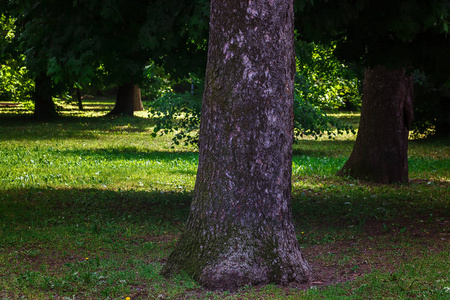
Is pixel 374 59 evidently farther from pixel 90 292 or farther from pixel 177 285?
pixel 90 292

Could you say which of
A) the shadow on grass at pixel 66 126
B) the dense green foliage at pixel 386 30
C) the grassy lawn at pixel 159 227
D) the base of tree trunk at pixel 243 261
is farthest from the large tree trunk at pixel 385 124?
the shadow on grass at pixel 66 126

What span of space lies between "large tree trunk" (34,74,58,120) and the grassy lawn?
9.97 m

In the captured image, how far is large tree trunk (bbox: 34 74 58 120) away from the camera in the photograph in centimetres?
2477

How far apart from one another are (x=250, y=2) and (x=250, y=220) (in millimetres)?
1929

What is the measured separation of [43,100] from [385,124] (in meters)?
19.6

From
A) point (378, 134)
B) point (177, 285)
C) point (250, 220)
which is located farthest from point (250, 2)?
point (378, 134)

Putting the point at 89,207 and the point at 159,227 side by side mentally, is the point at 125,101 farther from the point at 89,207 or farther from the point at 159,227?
the point at 159,227

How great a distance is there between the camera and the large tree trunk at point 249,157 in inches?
195

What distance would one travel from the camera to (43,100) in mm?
26641

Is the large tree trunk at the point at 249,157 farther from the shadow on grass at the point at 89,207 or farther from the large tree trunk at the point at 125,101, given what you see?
the large tree trunk at the point at 125,101

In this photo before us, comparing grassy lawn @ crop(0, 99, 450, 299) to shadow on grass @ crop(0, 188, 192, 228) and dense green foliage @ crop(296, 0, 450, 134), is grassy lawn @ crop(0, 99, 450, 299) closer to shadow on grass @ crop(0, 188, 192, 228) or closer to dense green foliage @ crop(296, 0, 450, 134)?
shadow on grass @ crop(0, 188, 192, 228)

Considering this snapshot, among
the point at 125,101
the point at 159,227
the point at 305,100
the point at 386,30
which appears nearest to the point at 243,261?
the point at 159,227

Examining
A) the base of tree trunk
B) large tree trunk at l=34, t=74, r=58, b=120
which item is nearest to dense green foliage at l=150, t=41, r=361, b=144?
the base of tree trunk

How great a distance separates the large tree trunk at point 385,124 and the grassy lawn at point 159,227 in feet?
1.53
